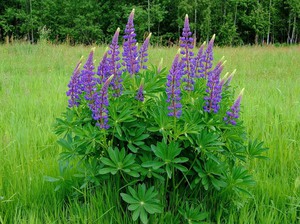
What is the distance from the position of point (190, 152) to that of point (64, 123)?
723 millimetres

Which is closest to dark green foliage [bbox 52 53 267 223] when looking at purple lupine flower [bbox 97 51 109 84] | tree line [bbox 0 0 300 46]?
purple lupine flower [bbox 97 51 109 84]

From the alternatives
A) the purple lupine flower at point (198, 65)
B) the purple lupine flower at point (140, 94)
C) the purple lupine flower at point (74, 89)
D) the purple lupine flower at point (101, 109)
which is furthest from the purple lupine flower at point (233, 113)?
the purple lupine flower at point (74, 89)

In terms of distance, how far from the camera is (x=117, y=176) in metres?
1.89

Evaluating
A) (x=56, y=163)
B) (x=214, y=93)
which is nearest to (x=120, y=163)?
(x=214, y=93)

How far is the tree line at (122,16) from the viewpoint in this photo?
2858 centimetres

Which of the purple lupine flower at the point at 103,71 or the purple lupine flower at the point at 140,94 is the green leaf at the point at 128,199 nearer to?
the purple lupine flower at the point at 140,94

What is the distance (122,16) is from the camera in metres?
32.7

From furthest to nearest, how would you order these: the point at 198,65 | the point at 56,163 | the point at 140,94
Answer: the point at 56,163 → the point at 198,65 → the point at 140,94

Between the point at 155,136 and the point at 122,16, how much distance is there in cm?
3224

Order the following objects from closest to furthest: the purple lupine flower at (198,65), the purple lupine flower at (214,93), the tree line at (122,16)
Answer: the purple lupine flower at (214,93)
the purple lupine flower at (198,65)
the tree line at (122,16)

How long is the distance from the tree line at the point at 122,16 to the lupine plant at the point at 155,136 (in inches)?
982

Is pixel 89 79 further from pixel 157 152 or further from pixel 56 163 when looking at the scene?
pixel 56 163

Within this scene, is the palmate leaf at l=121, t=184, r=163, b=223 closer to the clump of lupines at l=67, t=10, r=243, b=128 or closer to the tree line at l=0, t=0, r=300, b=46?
the clump of lupines at l=67, t=10, r=243, b=128

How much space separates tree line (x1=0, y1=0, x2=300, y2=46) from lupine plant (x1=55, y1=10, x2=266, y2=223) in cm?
2495
